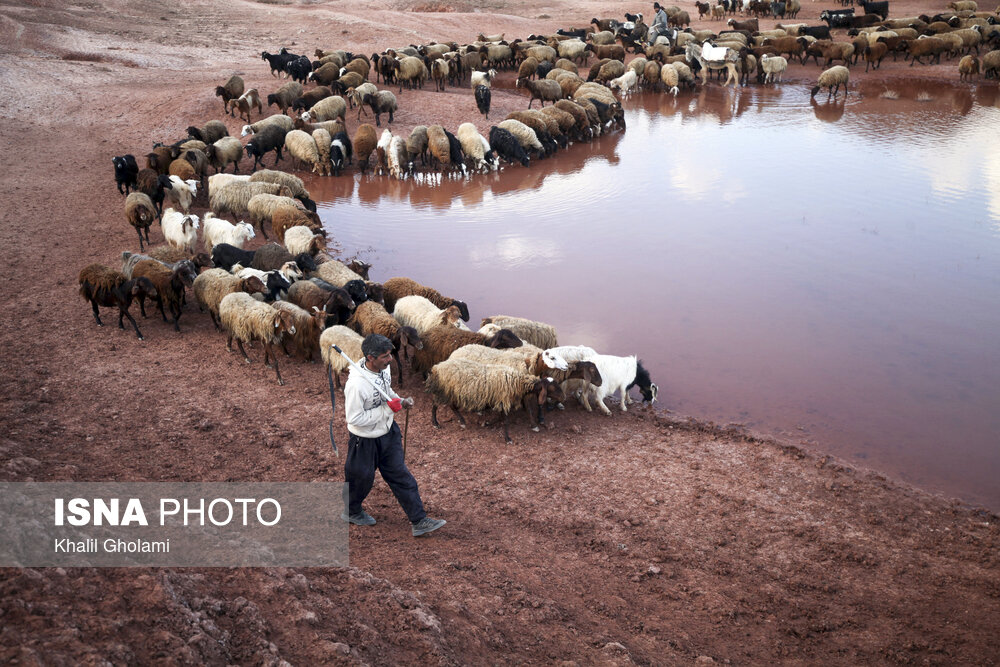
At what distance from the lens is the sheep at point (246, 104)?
17609 mm

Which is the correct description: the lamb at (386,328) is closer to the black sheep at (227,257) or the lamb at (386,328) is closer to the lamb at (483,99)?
the black sheep at (227,257)

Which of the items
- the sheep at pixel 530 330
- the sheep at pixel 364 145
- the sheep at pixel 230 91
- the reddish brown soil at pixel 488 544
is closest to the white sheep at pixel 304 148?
the sheep at pixel 364 145

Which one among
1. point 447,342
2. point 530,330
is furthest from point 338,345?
point 530,330

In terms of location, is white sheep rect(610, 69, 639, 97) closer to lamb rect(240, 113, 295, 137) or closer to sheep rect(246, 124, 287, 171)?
lamb rect(240, 113, 295, 137)

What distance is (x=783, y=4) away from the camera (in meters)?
33.6

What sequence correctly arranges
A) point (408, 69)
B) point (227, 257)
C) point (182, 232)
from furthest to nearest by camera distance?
point (408, 69)
point (182, 232)
point (227, 257)

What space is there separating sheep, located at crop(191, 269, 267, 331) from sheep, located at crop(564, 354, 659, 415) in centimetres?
411

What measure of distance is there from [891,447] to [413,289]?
Result: 5652mm

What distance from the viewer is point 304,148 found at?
15336 millimetres

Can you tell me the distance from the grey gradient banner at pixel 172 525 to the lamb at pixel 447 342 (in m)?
2.23

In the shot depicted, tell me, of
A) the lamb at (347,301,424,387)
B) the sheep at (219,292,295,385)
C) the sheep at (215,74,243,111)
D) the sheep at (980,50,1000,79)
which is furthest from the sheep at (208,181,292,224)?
the sheep at (980,50,1000,79)

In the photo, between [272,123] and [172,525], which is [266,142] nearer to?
[272,123]

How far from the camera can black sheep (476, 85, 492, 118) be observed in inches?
731

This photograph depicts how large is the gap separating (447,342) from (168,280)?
3857mm
